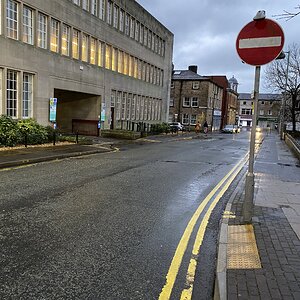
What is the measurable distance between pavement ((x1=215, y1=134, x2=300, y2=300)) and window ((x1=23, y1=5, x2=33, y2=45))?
682 inches

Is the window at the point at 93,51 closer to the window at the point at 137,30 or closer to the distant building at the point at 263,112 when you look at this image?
the window at the point at 137,30

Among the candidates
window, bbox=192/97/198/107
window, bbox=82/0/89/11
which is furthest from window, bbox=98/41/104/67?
window, bbox=192/97/198/107

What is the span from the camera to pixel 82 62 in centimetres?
2598

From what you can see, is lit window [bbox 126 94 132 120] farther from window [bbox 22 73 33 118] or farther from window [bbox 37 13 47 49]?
window [bbox 22 73 33 118]

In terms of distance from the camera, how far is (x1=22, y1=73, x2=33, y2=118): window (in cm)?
2050

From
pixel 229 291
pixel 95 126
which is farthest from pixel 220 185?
pixel 95 126

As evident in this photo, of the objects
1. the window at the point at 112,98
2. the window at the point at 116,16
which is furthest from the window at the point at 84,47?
the window at the point at 112,98

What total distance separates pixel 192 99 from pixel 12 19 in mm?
47163

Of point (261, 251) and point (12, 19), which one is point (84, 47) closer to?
point (12, 19)

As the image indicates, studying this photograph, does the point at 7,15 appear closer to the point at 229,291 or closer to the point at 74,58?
the point at 74,58

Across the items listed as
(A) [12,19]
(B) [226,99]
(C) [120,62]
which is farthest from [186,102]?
(A) [12,19]

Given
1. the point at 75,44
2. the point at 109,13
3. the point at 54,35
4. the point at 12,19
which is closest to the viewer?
the point at 12,19

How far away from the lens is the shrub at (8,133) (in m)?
16.0

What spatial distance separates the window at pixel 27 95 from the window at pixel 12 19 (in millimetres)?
2390
